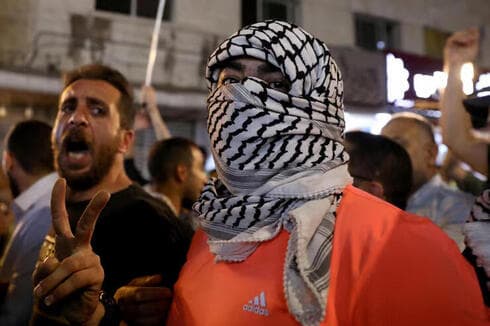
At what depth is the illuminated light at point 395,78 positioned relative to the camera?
5285mm

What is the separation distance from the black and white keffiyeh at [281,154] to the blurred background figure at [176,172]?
261cm

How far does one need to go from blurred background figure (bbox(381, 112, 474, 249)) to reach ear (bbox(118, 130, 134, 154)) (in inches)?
69.8

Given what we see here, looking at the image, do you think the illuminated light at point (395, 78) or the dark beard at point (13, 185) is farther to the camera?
the illuminated light at point (395, 78)

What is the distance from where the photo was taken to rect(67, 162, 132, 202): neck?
224cm

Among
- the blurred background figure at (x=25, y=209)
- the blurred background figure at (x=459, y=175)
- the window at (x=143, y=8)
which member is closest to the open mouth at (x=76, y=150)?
the blurred background figure at (x=25, y=209)

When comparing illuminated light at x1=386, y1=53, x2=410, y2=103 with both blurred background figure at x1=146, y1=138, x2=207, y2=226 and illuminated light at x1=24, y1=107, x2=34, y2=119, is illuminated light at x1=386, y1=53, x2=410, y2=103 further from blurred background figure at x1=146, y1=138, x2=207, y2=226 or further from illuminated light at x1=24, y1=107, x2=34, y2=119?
illuminated light at x1=24, y1=107, x2=34, y2=119

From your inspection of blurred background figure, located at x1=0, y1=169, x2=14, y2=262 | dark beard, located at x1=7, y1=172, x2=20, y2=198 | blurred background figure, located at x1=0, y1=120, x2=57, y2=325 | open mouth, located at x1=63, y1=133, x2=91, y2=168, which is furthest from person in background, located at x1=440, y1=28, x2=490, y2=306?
dark beard, located at x1=7, y1=172, x2=20, y2=198

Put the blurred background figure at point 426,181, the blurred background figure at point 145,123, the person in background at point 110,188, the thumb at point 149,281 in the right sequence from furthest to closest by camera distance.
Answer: the blurred background figure at point 145,123, the blurred background figure at point 426,181, the person in background at point 110,188, the thumb at point 149,281

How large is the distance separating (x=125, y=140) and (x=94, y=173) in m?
0.28

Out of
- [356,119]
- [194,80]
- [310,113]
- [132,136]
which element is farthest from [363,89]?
[310,113]

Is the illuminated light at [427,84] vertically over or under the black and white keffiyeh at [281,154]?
over

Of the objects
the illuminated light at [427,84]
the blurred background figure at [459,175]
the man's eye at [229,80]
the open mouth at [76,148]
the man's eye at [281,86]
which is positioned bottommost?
the blurred background figure at [459,175]

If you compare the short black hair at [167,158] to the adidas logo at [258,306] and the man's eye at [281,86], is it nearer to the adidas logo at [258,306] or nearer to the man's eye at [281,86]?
the man's eye at [281,86]

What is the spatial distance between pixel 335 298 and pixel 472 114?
0.76 m
